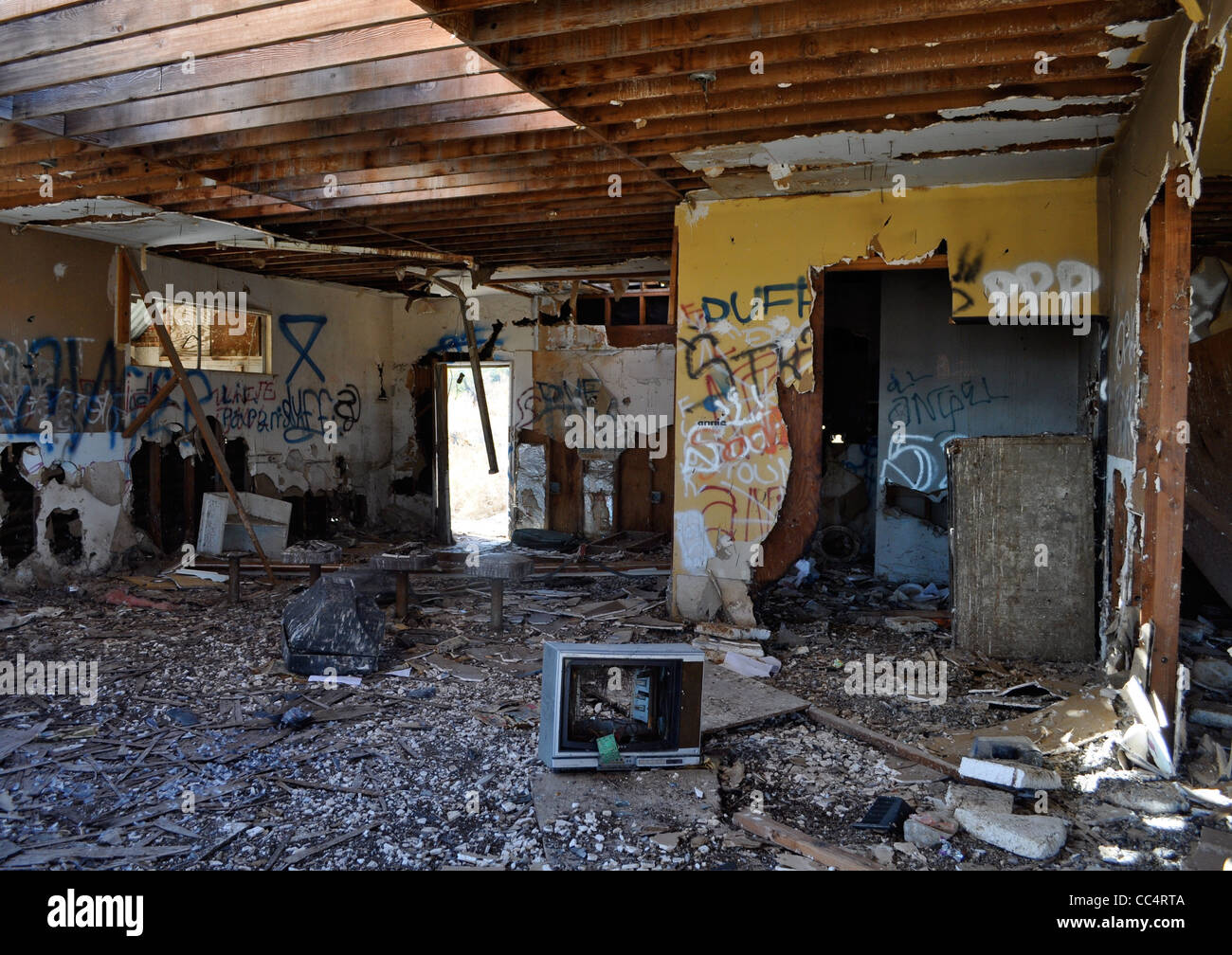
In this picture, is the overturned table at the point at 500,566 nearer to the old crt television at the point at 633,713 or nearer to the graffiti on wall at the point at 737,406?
Result: the graffiti on wall at the point at 737,406

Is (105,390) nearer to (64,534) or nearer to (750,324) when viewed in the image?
(64,534)

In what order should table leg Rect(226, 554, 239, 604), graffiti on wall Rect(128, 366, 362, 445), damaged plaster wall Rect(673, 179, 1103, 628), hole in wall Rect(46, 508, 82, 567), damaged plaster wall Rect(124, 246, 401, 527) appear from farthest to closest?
damaged plaster wall Rect(124, 246, 401, 527)
graffiti on wall Rect(128, 366, 362, 445)
hole in wall Rect(46, 508, 82, 567)
table leg Rect(226, 554, 239, 604)
damaged plaster wall Rect(673, 179, 1103, 628)

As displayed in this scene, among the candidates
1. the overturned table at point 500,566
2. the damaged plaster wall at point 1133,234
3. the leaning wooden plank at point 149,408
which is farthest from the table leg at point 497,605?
the damaged plaster wall at point 1133,234

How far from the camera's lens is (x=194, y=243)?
353 inches

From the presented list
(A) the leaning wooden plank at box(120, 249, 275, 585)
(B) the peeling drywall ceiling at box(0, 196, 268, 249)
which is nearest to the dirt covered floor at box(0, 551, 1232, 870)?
(A) the leaning wooden plank at box(120, 249, 275, 585)

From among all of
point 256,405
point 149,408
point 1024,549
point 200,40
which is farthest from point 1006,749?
point 256,405

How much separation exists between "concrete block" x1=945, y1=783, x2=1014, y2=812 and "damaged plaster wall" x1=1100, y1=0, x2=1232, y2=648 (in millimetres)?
1634

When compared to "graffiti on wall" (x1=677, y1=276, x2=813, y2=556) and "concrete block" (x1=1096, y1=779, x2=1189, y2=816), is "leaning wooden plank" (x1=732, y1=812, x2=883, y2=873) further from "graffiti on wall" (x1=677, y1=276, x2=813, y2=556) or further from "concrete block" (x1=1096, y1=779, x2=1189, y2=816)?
"graffiti on wall" (x1=677, y1=276, x2=813, y2=556)

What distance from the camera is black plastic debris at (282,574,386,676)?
19.2 ft

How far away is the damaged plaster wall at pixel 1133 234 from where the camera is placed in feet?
13.1

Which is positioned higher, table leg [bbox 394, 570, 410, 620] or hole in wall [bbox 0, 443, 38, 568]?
hole in wall [bbox 0, 443, 38, 568]

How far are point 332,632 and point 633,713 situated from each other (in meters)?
2.52

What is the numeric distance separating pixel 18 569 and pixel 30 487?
777mm
